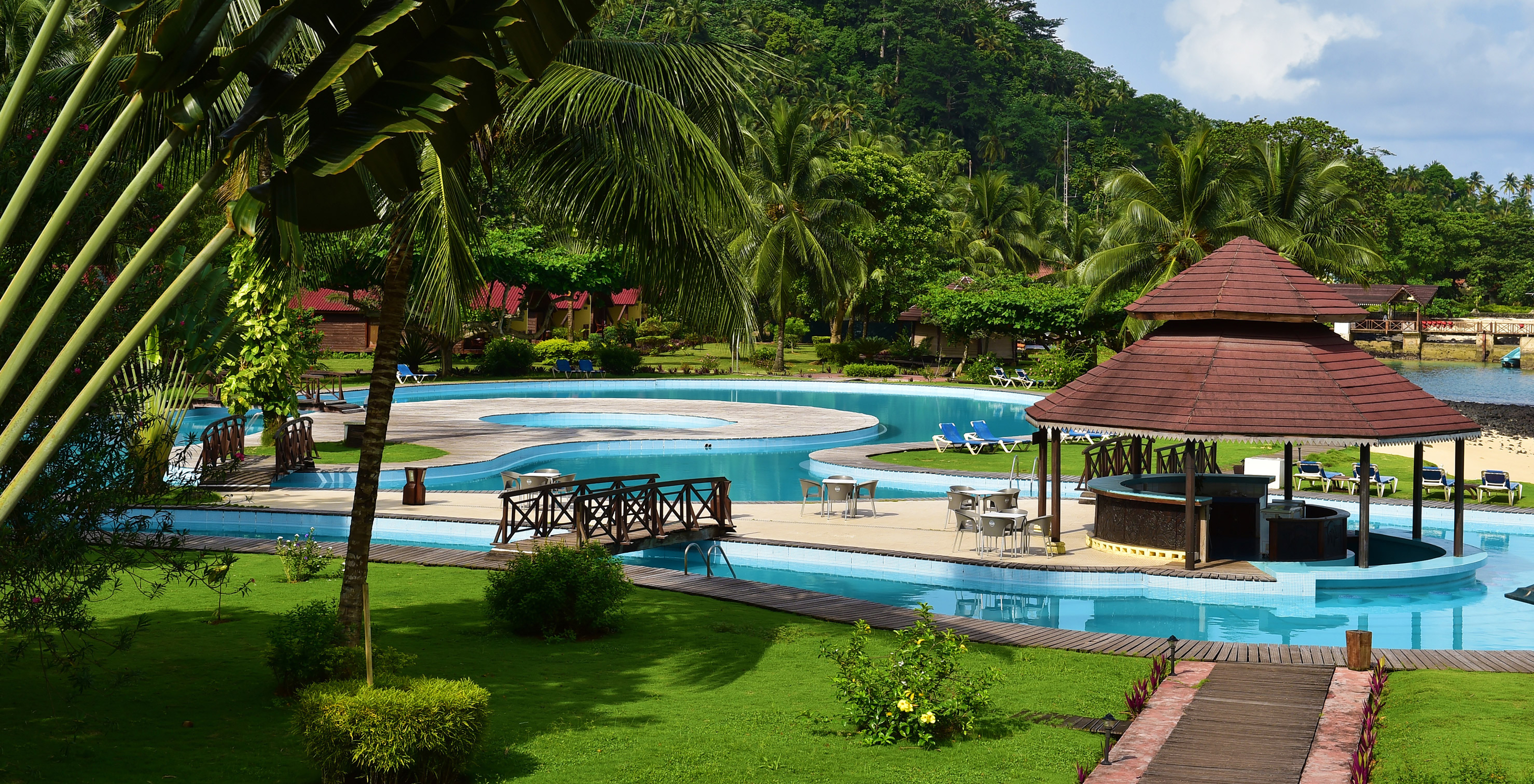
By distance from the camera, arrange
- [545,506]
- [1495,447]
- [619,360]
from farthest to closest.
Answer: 1. [619,360]
2. [1495,447]
3. [545,506]

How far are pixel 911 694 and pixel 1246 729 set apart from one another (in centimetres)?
267

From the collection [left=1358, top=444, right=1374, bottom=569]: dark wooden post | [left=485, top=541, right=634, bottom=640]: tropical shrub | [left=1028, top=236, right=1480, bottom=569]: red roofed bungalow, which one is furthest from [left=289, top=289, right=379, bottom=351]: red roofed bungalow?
[left=1358, top=444, right=1374, bottom=569]: dark wooden post

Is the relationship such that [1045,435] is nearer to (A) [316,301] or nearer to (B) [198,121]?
(B) [198,121]

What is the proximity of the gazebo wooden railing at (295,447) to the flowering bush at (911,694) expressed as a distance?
1600 centimetres

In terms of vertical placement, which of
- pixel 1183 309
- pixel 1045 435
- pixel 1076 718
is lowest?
pixel 1076 718

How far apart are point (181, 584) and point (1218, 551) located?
544 inches

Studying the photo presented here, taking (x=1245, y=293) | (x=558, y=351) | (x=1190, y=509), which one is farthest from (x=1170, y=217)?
(x=558, y=351)

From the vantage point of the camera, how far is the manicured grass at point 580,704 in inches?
315

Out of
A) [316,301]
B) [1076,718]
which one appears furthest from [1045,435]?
[316,301]

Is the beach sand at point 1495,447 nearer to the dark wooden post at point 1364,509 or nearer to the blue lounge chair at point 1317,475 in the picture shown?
the blue lounge chair at point 1317,475

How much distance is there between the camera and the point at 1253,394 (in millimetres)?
16734

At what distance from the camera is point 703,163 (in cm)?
974

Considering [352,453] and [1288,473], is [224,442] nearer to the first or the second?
[352,453]

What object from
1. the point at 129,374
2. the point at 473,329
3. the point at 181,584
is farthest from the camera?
the point at 473,329
